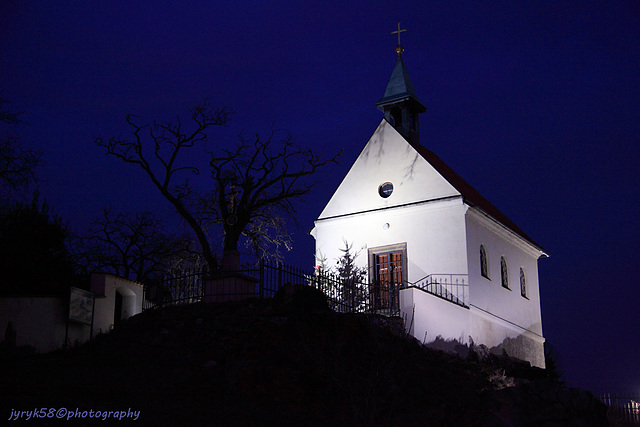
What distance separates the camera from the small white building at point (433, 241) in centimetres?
2420

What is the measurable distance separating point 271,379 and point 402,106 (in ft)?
60.6

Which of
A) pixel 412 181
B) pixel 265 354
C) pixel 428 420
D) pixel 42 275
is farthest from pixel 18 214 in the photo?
pixel 428 420

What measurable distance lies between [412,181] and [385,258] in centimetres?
308

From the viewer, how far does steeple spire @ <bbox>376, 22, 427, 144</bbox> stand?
3008cm

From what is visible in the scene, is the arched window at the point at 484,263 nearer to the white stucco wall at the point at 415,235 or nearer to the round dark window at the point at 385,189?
the white stucco wall at the point at 415,235

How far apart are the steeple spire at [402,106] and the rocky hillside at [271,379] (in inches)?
515

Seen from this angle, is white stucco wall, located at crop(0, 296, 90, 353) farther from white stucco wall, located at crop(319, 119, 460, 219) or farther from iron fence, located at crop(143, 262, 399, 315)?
white stucco wall, located at crop(319, 119, 460, 219)

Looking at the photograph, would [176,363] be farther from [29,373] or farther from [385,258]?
[385,258]

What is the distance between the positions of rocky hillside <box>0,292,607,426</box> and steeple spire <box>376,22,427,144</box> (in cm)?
1309

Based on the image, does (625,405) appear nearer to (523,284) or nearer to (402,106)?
(523,284)

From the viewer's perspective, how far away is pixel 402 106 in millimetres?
30203

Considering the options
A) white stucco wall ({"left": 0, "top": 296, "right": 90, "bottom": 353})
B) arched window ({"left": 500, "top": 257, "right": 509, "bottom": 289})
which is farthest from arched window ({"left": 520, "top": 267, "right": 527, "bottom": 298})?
white stucco wall ({"left": 0, "top": 296, "right": 90, "bottom": 353})

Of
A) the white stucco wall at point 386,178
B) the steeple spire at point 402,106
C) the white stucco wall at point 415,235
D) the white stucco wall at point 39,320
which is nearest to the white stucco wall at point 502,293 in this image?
the white stucco wall at point 415,235

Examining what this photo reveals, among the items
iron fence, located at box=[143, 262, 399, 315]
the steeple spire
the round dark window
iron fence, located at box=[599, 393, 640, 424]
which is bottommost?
iron fence, located at box=[599, 393, 640, 424]
